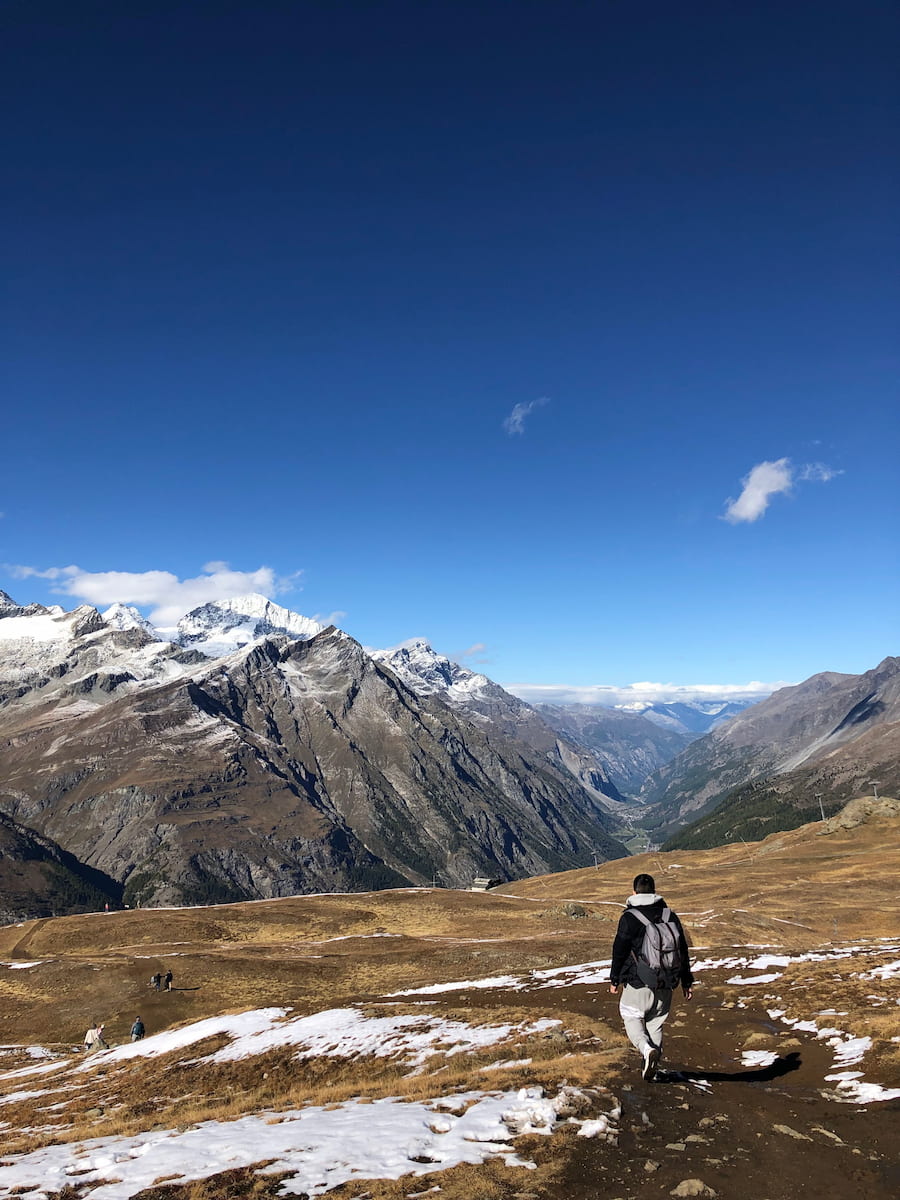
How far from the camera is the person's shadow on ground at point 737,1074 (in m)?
16.6

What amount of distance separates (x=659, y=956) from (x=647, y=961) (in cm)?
31

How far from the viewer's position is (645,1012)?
15.2m

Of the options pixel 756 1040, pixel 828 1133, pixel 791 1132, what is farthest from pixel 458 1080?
pixel 828 1133

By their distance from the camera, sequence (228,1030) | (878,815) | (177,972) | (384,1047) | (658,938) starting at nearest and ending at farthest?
(658,938) < (384,1047) < (228,1030) < (177,972) < (878,815)

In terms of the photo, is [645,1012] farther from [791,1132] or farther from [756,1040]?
[756,1040]

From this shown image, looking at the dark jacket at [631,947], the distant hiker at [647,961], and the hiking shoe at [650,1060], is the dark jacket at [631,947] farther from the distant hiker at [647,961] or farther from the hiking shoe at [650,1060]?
the hiking shoe at [650,1060]

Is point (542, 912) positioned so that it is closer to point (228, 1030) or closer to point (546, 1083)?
point (228, 1030)

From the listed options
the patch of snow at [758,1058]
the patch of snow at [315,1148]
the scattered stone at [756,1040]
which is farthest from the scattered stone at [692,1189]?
the scattered stone at [756,1040]

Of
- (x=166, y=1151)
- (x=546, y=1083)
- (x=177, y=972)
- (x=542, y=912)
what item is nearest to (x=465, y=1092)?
(x=546, y=1083)

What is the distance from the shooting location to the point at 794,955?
38.6m

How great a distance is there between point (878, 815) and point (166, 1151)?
18303 cm

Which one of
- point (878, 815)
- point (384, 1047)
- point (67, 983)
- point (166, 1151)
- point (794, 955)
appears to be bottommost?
point (878, 815)

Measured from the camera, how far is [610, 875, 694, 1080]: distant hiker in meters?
14.9

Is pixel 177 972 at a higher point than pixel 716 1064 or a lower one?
lower
